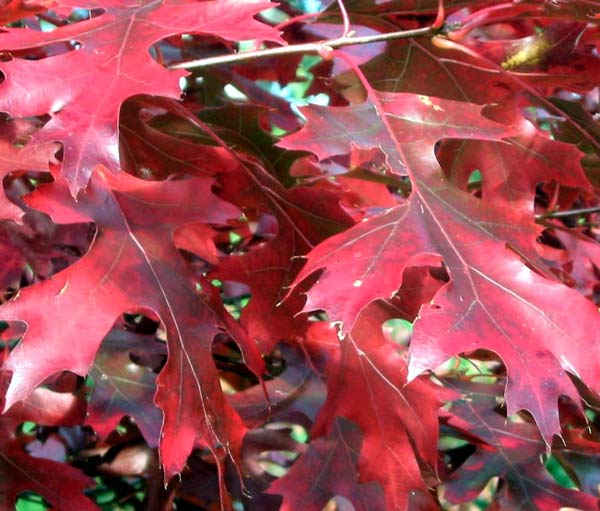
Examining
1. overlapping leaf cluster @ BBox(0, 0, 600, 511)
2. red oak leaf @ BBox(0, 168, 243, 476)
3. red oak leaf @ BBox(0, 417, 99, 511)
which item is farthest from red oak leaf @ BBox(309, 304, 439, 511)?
red oak leaf @ BBox(0, 417, 99, 511)

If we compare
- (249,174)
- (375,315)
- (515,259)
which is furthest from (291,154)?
(515,259)

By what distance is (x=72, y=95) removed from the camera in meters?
0.60

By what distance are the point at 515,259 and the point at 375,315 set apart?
7.5 inches

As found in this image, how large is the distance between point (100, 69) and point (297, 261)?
0.27 metres

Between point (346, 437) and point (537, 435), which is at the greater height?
point (346, 437)

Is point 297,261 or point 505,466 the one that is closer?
point 297,261

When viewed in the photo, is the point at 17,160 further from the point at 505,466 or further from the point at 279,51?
the point at 505,466

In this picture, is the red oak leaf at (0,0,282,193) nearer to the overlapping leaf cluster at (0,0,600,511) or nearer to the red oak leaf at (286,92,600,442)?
the overlapping leaf cluster at (0,0,600,511)

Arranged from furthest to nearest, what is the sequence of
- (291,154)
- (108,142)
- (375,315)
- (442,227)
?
(291,154) → (375,315) → (442,227) → (108,142)

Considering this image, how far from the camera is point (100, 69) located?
0.63 meters

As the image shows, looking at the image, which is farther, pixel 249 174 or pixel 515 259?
pixel 249 174

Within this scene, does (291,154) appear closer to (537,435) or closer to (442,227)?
(442,227)

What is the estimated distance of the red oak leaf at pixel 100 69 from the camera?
0.57 meters

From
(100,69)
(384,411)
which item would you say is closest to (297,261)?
(384,411)
